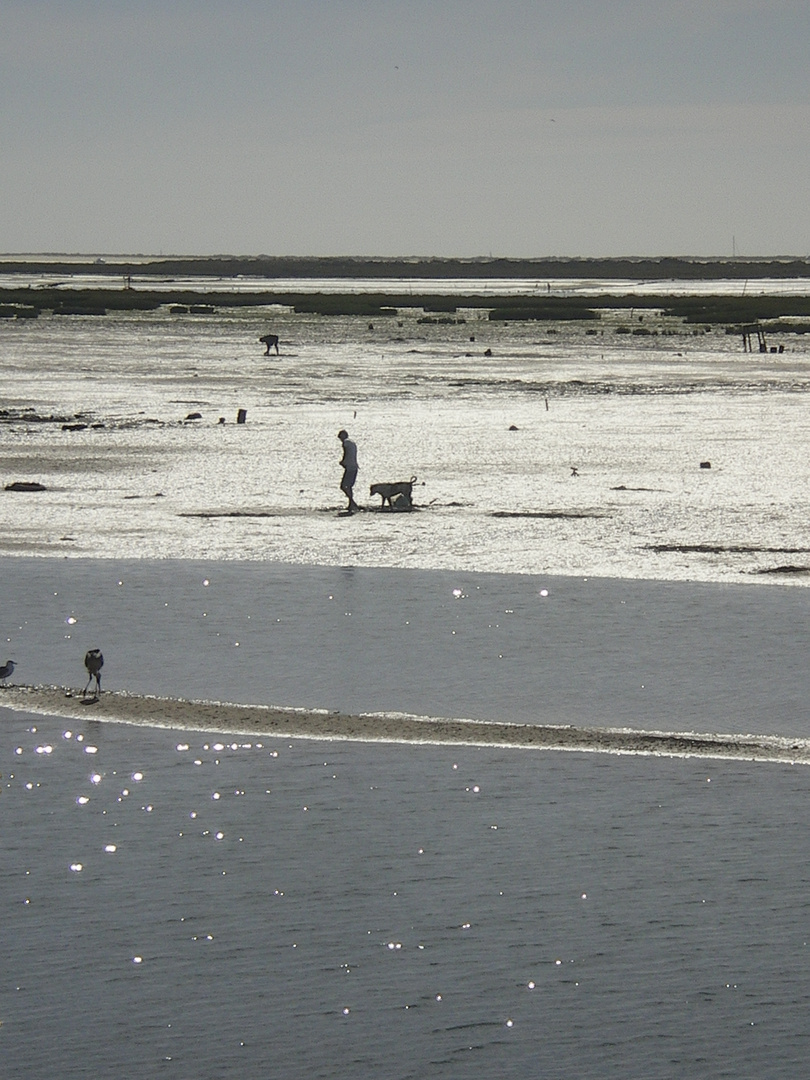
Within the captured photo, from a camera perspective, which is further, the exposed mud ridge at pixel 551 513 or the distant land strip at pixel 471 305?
the distant land strip at pixel 471 305

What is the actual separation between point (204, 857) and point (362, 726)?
3.54m

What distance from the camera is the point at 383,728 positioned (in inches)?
579

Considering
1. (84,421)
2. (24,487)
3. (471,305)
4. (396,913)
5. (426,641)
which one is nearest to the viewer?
(396,913)

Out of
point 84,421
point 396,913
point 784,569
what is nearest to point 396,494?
point 784,569

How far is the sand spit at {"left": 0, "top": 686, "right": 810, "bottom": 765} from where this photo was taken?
14.0 meters

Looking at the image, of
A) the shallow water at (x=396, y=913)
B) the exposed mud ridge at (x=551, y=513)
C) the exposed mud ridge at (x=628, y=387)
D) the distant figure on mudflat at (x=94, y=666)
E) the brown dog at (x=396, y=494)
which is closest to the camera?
the shallow water at (x=396, y=913)

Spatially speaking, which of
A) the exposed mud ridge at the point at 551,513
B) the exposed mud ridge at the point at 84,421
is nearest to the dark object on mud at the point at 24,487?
the exposed mud ridge at the point at 551,513

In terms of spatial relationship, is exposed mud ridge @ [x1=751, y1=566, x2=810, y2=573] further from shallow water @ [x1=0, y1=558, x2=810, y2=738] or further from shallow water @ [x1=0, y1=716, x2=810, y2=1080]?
shallow water @ [x1=0, y1=716, x2=810, y2=1080]

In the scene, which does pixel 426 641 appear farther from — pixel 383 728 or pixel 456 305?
pixel 456 305

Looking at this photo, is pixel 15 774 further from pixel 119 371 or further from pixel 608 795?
pixel 119 371

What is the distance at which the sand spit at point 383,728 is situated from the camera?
14.0m

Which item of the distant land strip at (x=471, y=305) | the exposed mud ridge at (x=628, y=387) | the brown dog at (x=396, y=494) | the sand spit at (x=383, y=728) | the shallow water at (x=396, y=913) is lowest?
the shallow water at (x=396, y=913)

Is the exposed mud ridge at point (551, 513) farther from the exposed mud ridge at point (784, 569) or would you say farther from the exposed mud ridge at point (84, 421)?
the exposed mud ridge at point (84, 421)

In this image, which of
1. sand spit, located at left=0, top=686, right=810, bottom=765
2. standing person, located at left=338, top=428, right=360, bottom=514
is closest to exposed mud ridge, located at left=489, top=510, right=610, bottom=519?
standing person, located at left=338, top=428, right=360, bottom=514
